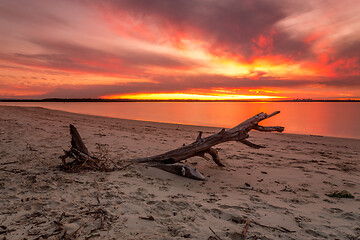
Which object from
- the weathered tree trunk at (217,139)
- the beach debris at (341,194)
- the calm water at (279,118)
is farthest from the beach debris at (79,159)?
the calm water at (279,118)

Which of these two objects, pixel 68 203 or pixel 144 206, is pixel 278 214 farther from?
pixel 68 203

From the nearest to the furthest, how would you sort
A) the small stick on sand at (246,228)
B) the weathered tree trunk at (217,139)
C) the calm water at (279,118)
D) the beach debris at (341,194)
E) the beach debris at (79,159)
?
the small stick on sand at (246,228) < the beach debris at (341,194) < the beach debris at (79,159) < the weathered tree trunk at (217,139) < the calm water at (279,118)

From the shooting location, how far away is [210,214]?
11.3 feet

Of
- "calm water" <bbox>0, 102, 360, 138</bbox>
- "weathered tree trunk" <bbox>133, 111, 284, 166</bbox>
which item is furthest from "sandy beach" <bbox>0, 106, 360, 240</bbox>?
"calm water" <bbox>0, 102, 360, 138</bbox>

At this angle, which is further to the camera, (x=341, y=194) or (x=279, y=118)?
(x=279, y=118)

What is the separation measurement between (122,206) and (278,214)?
2.64 m

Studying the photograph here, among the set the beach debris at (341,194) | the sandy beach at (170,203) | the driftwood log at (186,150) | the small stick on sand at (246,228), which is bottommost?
the sandy beach at (170,203)

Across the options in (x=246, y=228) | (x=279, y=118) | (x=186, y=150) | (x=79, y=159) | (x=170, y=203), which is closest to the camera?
(x=246, y=228)

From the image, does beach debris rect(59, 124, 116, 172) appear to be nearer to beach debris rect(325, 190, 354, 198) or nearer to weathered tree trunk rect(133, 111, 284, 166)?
weathered tree trunk rect(133, 111, 284, 166)

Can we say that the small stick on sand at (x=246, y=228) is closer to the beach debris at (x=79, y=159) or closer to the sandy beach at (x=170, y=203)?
the sandy beach at (x=170, y=203)

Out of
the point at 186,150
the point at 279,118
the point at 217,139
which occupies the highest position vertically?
the point at 279,118

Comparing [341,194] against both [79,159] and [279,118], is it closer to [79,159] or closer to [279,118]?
[79,159]

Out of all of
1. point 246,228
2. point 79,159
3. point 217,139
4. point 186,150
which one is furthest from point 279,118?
point 246,228

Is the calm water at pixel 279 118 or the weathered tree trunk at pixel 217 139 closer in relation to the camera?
the weathered tree trunk at pixel 217 139
